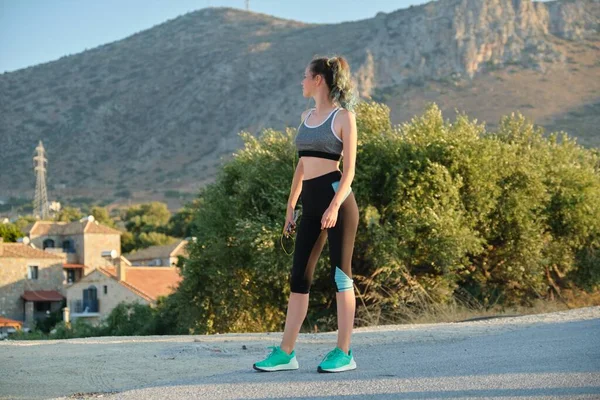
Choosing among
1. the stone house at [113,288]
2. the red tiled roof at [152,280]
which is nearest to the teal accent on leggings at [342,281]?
the stone house at [113,288]

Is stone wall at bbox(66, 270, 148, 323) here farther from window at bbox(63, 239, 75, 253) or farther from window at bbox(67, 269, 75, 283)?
Answer: window at bbox(63, 239, 75, 253)

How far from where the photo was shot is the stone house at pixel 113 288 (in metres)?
47.5

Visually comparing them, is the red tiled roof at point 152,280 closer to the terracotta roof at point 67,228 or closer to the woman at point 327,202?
the terracotta roof at point 67,228

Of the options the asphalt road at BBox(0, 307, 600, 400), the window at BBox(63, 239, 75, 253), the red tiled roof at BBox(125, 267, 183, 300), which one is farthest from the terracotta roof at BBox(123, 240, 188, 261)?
the asphalt road at BBox(0, 307, 600, 400)

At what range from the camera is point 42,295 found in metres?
54.5

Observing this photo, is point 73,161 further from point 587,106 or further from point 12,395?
point 12,395

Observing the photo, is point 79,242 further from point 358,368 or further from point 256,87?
point 358,368

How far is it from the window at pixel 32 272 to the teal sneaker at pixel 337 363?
51.3 meters

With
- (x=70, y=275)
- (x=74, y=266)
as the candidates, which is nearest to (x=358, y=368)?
(x=74, y=266)

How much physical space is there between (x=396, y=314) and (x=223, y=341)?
834 centimetres

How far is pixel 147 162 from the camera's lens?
104 metres

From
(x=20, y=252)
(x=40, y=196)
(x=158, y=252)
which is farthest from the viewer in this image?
(x=40, y=196)

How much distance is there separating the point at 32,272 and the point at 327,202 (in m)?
51.8

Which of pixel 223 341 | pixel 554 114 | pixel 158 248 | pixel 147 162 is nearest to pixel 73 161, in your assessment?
pixel 147 162
